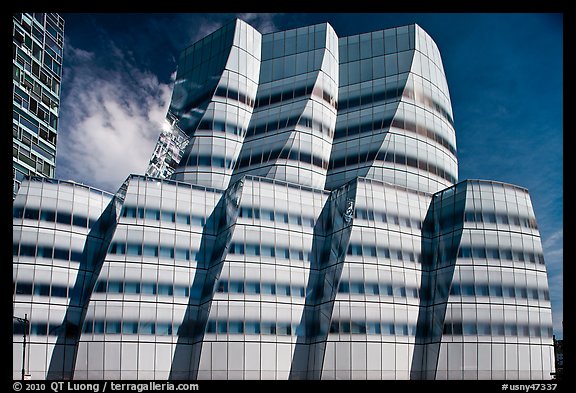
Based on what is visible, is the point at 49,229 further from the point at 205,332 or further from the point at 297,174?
the point at 297,174

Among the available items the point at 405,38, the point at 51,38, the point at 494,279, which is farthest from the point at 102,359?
the point at 51,38

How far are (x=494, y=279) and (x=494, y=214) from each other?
269 inches

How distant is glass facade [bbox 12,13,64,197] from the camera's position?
275 feet

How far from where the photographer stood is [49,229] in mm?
58000

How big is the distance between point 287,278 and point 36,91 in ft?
178

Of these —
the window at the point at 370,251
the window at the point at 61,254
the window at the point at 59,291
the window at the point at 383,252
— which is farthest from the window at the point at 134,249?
the window at the point at 383,252

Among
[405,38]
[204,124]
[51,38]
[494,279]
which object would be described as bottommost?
[494,279]

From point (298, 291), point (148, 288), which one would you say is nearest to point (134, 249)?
point (148, 288)

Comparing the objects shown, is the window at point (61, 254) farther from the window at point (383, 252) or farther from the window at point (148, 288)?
the window at point (383, 252)

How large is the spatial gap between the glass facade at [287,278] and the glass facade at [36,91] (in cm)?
2863

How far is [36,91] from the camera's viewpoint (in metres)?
89.3

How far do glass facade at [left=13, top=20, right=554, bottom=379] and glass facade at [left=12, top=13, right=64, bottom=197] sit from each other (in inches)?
1127

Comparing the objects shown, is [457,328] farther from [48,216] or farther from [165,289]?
[48,216]
